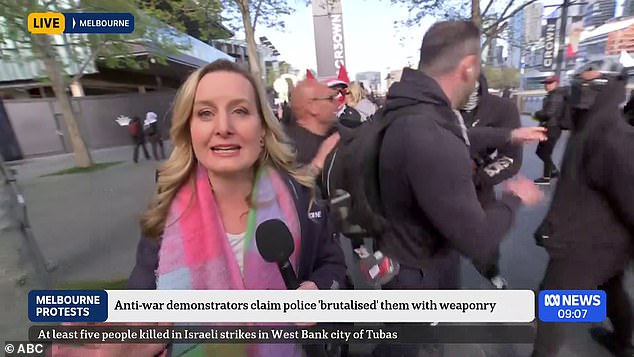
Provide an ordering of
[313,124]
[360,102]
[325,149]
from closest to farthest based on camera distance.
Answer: [360,102] → [325,149] → [313,124]

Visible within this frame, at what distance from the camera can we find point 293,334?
3.43 feet

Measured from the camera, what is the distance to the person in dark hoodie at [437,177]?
798mm

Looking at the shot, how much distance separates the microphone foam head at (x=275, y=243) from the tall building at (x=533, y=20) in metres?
0.95

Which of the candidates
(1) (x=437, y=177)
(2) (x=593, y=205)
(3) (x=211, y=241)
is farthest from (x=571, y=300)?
(3) (x=211, y=241)

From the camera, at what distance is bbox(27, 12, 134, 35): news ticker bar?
88cm

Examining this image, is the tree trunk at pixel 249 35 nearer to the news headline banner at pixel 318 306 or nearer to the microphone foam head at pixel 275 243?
the microphone foam head at pixel 275 243

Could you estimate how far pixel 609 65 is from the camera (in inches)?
36.5

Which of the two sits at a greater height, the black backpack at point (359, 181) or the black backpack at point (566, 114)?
the black backpack at point (566, 114)

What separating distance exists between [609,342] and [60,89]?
2.22 meters

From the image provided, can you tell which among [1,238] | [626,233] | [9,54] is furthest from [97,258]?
[626,233]

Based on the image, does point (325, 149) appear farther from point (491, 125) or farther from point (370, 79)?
point (491, 125)

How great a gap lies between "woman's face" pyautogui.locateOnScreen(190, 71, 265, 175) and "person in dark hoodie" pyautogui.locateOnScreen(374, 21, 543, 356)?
39cm

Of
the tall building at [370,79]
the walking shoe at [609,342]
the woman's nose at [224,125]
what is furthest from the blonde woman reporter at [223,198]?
the walking shoe at [609,342]

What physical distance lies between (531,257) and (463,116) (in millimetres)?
610
